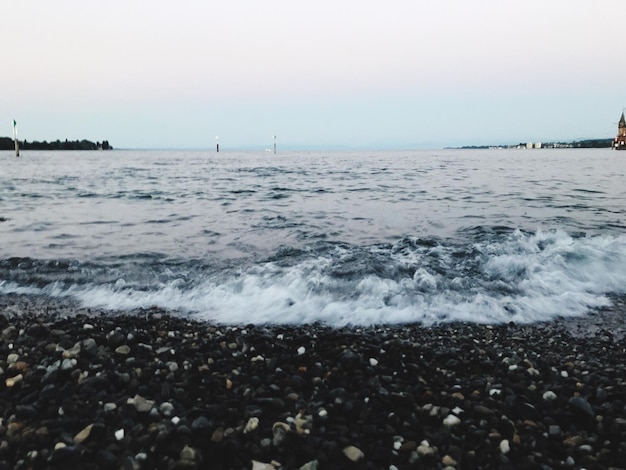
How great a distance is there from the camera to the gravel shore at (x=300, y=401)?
107 inches

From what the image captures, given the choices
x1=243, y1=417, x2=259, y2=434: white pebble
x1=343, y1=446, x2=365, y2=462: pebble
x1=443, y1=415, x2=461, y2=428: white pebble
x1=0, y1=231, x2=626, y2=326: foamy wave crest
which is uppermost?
x1=243, y1=417, x2=259, y2=434: white pebble

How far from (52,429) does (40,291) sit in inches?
194

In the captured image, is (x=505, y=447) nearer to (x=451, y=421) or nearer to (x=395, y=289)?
(x=451, y=421)

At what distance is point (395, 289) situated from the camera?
7.04 meters

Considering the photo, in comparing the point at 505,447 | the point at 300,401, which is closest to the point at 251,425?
the point at 300,401

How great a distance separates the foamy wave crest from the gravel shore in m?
1.20

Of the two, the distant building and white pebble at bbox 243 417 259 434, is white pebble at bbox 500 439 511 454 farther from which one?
the distant building

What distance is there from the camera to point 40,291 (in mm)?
6961

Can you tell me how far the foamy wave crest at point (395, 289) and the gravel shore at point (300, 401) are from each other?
120 centimetres

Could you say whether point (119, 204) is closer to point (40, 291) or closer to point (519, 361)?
point (40, 291)

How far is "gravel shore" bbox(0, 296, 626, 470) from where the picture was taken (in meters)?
2.72

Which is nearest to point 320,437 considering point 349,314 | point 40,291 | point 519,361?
point 519,361

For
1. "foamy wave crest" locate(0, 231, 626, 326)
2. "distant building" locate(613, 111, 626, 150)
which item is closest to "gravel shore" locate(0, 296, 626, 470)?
"foamy wave crest" locate(0, 231, 626, 326)

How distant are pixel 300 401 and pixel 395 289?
401cm
